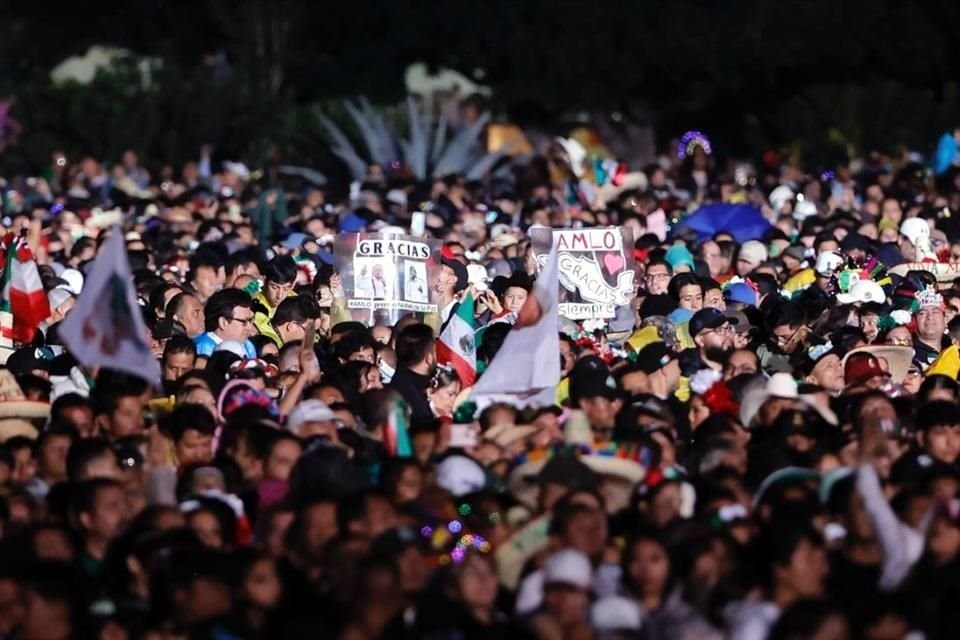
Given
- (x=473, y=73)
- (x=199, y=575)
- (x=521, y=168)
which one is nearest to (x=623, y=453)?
(x=199, y=575)

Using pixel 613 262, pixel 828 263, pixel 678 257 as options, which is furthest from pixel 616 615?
pixel 678 257

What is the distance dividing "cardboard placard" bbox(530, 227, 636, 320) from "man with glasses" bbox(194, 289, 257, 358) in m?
2.23

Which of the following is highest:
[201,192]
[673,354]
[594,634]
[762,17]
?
[762,17]

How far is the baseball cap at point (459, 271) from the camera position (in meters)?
16.3

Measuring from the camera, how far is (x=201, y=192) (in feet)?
93.8

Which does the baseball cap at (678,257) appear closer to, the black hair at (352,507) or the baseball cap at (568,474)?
the baseball cap at (568,474)

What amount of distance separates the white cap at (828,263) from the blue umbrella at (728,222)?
10.7 feet

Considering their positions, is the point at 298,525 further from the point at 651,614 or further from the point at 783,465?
the point at 783,465

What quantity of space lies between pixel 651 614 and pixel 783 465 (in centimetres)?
167

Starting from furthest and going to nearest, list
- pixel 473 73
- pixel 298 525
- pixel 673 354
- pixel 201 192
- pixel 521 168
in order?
1. pixel 473 73
2. pixel 521 168
3. pixel 201 192
4. pixel 673 354
5. pixel 298 525

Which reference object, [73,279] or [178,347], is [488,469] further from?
[73,279]

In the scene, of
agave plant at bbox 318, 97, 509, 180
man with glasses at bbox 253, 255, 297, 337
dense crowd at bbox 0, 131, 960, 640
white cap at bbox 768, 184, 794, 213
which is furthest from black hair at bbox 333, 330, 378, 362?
agave plant at bbox 318, 97, 509, 180

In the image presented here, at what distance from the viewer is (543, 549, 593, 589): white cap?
8914 mm

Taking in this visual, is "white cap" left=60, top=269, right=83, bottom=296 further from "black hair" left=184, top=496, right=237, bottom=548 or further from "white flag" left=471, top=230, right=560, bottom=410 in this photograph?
"black hair" left=184, top=496, right=237, bottom=548
